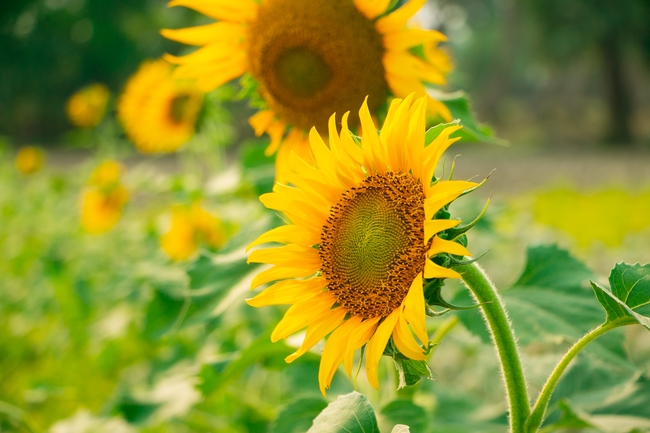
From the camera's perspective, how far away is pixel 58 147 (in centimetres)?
Answer: 1355

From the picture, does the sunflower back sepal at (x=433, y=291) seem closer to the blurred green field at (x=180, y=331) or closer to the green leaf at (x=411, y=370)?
the green leaf at (x=411, y=370)

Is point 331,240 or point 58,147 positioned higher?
point 331,240

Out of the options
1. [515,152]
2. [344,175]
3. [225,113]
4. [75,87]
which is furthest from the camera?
[75,87]

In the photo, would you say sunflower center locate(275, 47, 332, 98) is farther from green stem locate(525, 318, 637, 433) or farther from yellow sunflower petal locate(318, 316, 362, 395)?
green stem locate(525, 318, 637, 433)

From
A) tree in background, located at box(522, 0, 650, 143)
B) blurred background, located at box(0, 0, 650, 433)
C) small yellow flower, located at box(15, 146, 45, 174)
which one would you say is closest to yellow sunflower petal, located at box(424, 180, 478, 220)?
blurred background, located at box(0, 0, 650, 433)

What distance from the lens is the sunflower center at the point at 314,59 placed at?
1068 mm

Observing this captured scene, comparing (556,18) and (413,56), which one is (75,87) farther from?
(413,56)

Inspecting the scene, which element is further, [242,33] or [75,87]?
[75,87]

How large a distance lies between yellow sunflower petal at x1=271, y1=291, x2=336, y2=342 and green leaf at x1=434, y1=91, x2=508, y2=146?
14.5 inches

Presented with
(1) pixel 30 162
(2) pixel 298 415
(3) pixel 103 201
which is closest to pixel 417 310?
(2) pixel 298 415

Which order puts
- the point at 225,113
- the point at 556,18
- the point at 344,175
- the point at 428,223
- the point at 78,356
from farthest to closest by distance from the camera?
the point at 556,18, the point at 78,356, the point at 225,113, the point at 344,175, the point at 428,223

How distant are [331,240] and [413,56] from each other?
44 cm

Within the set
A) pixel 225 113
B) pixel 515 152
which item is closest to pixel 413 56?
pixel 225 113

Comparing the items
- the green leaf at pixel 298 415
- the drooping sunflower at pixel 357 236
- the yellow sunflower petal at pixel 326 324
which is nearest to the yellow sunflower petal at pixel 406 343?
the drooping sunflower at pixel 357 236
